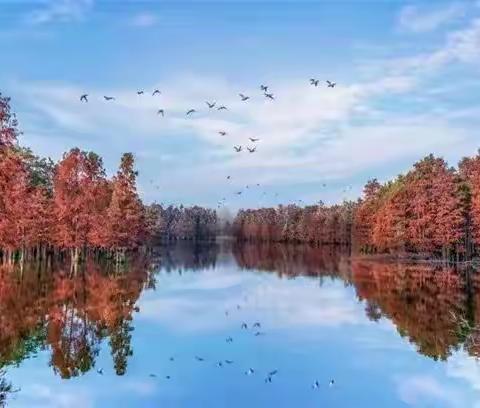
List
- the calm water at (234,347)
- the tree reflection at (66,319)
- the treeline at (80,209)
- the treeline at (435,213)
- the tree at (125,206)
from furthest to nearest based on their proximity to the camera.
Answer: the treeline at (435,213) < the tree at (125,206) < the treeline at (80,209) < the tree reflection at (66,319) < the calm water at (234,347)

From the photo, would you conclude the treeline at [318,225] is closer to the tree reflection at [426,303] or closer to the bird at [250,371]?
the tree reflection at [426,303]

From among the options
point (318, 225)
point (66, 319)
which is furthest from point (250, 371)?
point (318, 225)

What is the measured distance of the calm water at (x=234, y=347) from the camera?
16.5 m

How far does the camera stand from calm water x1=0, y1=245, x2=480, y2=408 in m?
16.5

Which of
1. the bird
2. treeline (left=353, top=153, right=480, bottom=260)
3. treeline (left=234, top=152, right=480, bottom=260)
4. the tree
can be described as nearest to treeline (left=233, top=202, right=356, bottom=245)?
treeline (left=234, top=152, right=480, bottom=260)

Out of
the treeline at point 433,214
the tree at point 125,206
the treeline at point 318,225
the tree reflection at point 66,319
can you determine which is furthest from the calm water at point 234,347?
the treeline at point 318,225

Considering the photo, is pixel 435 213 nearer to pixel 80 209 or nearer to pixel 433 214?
pixel 433 214

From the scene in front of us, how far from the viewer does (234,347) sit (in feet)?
73.6

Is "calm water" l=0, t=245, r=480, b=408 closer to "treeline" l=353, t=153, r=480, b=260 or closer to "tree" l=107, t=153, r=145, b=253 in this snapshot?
"tree" l=107, t=153, r=145, b=253

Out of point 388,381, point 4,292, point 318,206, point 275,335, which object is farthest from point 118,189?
point 318,206

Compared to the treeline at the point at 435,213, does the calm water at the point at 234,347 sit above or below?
below

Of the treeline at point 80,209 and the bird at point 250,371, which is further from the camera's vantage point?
the treeline at point 80,209

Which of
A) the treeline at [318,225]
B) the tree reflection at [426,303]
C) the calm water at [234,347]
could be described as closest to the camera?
the calm water at [234,347]

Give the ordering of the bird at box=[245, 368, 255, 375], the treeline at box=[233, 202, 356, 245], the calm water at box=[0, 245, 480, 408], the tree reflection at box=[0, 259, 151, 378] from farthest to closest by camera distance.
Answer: the treeline at box=[233, 202, 356, 245] → the tree reflection at box=[0, 259, 151, 378] → the bird at box=[245, 368, 255, 375] → the calm water at box=[0, 245, 480, 408]
